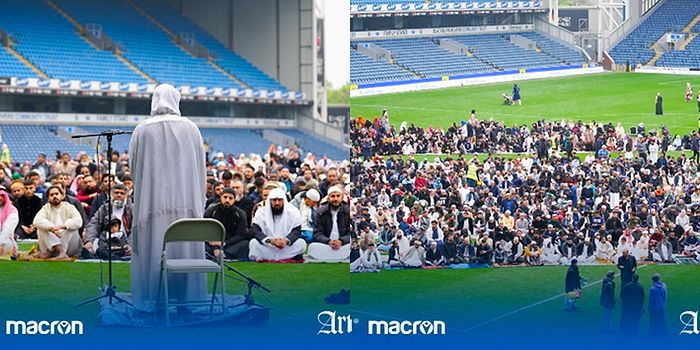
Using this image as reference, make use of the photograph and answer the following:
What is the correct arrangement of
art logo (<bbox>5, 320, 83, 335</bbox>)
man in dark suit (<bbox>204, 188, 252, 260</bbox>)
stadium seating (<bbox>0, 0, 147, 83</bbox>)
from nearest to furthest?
art logo (<bbox>5, 320, 83, 335</bbox>), man in dark suit (<bbox>204, 188, 252, 260</bbox>), stadium seating (<bbox>0, 0, 147, 83</bbox>)

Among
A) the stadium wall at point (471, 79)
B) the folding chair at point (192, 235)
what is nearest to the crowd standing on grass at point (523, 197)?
the stadium wall at point (471, 79)

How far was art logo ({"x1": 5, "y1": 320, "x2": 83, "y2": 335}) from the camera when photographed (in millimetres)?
10016

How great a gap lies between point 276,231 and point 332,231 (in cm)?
52

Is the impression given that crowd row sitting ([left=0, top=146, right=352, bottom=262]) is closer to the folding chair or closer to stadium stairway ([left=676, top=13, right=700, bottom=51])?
the folding chair

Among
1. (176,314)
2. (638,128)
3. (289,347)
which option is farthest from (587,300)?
(176,314)

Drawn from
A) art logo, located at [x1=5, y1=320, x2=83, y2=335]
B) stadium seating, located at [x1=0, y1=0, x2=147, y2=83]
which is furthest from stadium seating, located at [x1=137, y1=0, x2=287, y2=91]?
art logo, located at [x1=5, y1=320, x2=83, y2=335]

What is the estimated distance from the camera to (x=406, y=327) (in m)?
10.7

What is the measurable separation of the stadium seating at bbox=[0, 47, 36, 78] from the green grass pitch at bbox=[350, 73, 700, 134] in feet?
54.2

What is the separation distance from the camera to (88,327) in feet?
32.6

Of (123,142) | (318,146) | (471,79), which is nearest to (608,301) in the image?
(471,79)

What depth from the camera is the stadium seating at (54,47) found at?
28.5 metres

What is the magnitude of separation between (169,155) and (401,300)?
106 inches

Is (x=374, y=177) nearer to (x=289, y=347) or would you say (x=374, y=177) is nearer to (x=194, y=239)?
(x=289, y=347)

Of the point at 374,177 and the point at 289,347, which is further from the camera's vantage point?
the point at 374,177
